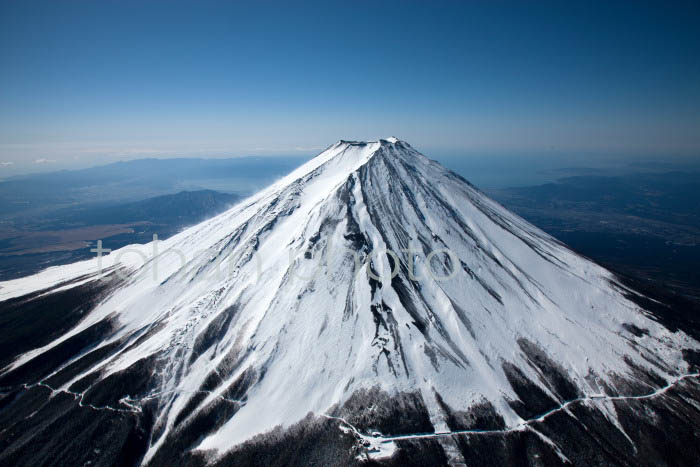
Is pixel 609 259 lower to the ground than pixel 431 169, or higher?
lower

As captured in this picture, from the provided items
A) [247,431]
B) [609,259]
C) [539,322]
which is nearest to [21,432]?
[247,431]

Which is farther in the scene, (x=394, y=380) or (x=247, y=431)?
(x=394, y=380)

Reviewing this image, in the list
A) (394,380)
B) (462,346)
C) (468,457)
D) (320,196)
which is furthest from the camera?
(320,196)

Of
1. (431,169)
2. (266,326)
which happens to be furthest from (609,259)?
(266,326)

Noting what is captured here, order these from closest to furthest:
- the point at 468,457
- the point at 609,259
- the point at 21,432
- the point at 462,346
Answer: the point at 468,457 → the point at 21,432 → the point at 462,346 → the point at 609,259

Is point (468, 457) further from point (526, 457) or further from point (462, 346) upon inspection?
point (462, 346)

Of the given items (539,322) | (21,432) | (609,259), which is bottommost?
(609,259)

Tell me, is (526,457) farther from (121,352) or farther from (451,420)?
(121,352)
